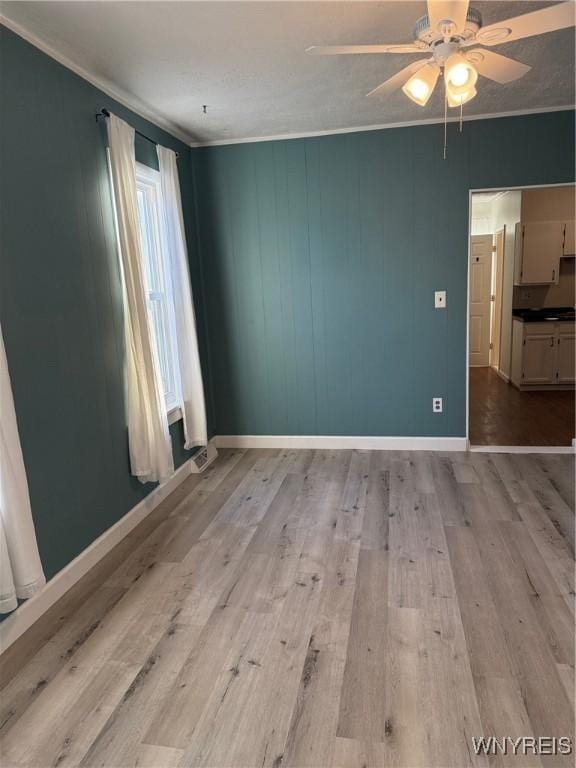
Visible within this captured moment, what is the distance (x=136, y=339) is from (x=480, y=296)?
246 inches

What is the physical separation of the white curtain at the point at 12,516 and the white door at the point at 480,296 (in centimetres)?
678

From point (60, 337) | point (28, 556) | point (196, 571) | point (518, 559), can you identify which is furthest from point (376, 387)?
point (28, 556)

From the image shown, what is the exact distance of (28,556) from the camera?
2.11 m

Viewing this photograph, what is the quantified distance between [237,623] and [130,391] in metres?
1.51

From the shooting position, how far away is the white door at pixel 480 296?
25.2ft

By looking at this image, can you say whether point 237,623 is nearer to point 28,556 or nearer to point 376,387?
point 28,556

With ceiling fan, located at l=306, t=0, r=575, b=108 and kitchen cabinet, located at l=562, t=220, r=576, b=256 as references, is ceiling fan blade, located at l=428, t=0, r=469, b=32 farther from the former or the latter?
kitchen cabinet, located at l=562, t=220, r=576, b=256

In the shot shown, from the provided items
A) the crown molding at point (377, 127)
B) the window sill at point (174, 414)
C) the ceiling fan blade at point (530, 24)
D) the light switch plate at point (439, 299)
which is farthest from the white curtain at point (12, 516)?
the light switch plate at point (439, 299)

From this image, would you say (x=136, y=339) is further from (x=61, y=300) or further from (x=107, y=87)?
(x=107, y=87)

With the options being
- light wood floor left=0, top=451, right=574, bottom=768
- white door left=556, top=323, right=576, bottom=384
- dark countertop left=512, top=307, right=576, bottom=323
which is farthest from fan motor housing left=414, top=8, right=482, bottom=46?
white door left=556, top=323, right=576, bottom=384

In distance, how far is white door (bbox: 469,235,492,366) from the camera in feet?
25.2

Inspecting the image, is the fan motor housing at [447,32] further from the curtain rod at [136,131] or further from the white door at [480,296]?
the white door at [480,296]

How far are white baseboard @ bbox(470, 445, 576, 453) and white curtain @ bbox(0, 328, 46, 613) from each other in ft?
11.3

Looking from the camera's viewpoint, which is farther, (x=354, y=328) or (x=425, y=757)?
(x=354, y=328)
